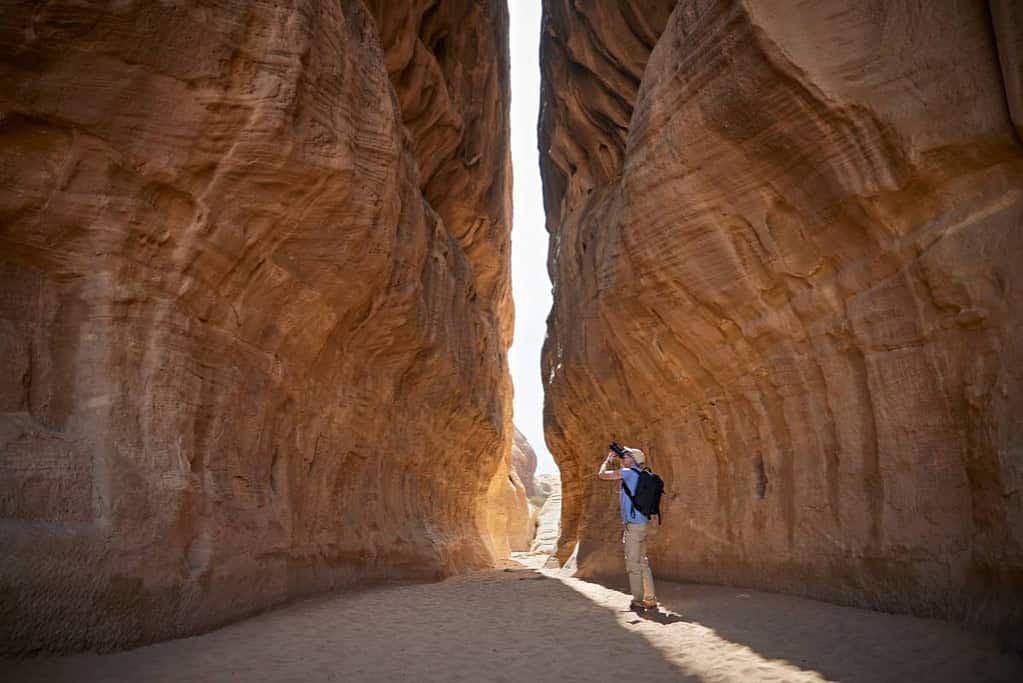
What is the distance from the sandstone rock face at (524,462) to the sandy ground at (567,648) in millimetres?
44701

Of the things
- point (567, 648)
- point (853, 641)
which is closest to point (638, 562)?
point (567, 648)

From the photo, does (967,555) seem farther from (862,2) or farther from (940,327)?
(862,2)

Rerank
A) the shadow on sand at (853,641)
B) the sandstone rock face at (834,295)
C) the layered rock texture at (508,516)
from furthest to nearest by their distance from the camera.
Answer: the layered rock texture at (508,516) → the sandstone rock face at (834,295) → the shadow on sand at (853,641)

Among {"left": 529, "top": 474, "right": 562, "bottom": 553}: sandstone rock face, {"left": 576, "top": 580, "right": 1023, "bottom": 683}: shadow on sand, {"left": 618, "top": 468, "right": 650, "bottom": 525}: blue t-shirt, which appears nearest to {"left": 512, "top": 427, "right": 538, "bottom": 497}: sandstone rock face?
{"left": 529, "top": 474, "right": 562, "bottom": 553}: sandstone rock face

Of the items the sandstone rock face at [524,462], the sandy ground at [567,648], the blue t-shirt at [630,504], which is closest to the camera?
the sandy ground at [567,648]

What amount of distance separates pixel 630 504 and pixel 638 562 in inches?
27.1

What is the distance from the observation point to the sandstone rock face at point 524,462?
5294cm

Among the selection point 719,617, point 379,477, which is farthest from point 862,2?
point 379,477

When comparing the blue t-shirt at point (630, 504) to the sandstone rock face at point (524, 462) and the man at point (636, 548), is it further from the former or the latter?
the sandstone rock face at point (524, 462)

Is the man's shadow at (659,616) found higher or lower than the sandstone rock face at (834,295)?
lower

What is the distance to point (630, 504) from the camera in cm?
802

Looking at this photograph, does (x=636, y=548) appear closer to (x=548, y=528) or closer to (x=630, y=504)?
(x=630, y=504)

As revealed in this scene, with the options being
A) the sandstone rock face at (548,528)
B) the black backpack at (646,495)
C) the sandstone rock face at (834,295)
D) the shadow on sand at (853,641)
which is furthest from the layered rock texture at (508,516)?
the shadow on sand at (853,641)

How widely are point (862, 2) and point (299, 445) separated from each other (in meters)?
8.47
